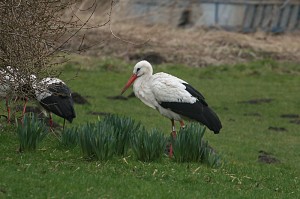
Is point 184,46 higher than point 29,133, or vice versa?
point 29,133

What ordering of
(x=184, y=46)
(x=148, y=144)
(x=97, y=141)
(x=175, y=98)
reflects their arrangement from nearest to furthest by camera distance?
1. (x=97, y=141)
2. (x=148, y=144)
3. (x=175, y=98)
4. (x=184, y=46)

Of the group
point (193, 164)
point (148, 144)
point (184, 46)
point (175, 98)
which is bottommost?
point (184, 46)

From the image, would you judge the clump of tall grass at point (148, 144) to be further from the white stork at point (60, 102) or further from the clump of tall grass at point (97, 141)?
the white stork at point (60, 102)

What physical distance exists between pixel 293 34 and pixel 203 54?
4333 millimetres

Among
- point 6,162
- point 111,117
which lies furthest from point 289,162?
point 6,162

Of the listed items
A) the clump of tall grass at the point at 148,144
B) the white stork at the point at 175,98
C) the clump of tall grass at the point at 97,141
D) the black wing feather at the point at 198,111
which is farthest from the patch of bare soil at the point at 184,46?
the clump of tall grass at the point at 97,141

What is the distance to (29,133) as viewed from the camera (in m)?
10.0

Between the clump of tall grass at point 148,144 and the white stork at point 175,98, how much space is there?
227 cm

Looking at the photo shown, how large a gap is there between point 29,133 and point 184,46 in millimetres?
16561

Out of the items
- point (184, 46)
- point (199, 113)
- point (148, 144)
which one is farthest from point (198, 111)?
Answer: point (184, 46)

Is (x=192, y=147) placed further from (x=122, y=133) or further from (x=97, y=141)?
(x=97, y=141)

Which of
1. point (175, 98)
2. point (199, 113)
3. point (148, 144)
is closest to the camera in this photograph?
point (148, 144)

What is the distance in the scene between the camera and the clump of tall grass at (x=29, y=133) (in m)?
10.0

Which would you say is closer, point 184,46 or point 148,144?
point 148,144
